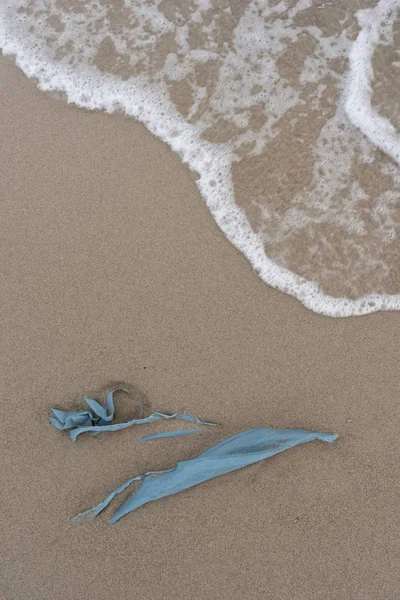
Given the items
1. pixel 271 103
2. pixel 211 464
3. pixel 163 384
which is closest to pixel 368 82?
pixel 271 103

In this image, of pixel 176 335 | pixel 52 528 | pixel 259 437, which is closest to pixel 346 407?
pixel 259 437

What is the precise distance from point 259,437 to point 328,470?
1.07 feet

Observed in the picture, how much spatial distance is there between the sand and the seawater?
173 mm

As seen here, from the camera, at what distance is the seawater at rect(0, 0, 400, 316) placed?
2.40 m

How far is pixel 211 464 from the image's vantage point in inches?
78.4

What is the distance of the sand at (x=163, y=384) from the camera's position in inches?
76.5

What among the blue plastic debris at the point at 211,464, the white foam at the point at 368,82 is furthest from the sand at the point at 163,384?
the white foam at the point at 368,82

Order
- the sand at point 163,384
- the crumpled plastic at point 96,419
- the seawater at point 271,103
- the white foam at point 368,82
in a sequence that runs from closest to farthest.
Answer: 1. the sand at point 163,384
2. the crumpled plastic at point 96,419
3. the seawater at point 271,103
4. the white foam at point 368,82

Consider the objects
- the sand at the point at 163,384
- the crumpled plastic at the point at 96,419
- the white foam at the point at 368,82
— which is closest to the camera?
the sand at the point at 163,384

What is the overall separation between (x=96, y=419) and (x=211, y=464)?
1.77ft

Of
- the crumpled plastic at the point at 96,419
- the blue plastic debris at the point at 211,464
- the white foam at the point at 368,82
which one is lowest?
the blue plastic debris at the point at 211,464

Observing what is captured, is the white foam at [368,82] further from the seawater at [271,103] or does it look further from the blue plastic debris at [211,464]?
the blue plastic debris at [211,464]

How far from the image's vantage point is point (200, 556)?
1.94 meters

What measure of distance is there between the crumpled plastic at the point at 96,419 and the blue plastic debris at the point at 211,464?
0.14m
